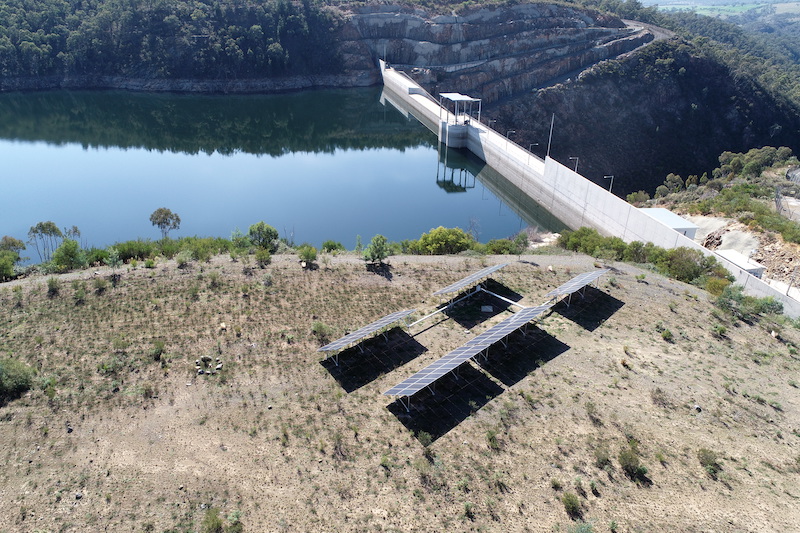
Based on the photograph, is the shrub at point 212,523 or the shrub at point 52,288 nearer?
the shrub at point 212,523

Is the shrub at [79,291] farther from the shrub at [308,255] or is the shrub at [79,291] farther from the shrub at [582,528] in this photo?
the shrub at [582,528]

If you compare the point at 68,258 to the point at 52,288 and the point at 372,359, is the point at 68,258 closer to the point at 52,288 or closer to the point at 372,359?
the point at 52,288

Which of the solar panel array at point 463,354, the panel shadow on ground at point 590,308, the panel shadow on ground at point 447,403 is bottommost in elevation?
the panel shadow on ground at point 590,308

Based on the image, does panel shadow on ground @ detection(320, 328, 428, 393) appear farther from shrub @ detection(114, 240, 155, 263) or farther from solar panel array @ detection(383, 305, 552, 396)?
shrub @ detection(114, 240, 155, 263)

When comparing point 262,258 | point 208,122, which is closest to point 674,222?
point 262,258

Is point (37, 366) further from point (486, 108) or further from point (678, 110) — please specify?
point (678, 110)

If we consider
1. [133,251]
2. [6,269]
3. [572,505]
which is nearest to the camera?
[572,505]

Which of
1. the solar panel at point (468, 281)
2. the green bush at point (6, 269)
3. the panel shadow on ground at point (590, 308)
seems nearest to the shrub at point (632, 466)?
the panel shadow on ground at point (590, 308)
